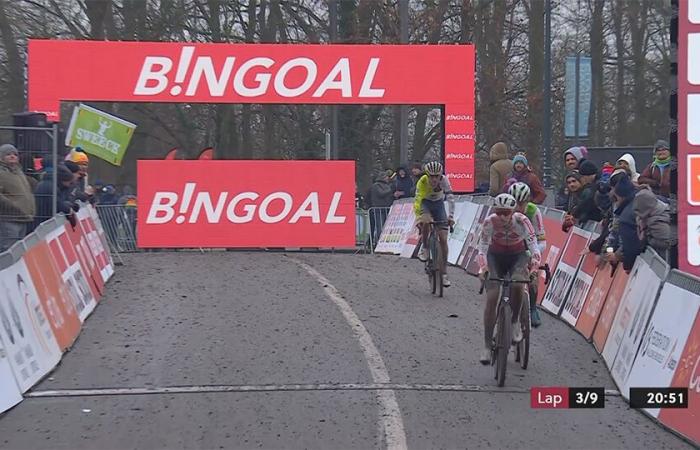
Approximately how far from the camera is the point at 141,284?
15.6 metres

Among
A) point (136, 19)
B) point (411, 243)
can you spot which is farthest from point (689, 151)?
point (136, 19)

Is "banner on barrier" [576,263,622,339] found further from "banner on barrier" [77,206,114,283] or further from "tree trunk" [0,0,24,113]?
"tree trunk" [0,0,24,113]

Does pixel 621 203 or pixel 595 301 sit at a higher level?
pixel 621 203

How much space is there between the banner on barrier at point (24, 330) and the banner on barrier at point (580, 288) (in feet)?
20.3

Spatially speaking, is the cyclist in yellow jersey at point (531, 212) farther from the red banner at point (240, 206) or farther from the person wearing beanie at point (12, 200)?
the red banner at point (240, 206)

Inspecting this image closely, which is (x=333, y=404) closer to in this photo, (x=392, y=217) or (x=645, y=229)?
(x=645, y=229)

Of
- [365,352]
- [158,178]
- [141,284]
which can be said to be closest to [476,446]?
[365,352]

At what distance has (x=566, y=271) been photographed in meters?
13.7

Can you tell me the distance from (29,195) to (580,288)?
7071mm

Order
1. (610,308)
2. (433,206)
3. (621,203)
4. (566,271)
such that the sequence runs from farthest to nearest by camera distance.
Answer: (433,206) < (566,271) < (621,203) < (610,308)

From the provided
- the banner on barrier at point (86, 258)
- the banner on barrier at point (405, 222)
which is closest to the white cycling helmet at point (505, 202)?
the banner on barrier at point (86, 258)

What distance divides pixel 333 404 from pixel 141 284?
26.0 ft

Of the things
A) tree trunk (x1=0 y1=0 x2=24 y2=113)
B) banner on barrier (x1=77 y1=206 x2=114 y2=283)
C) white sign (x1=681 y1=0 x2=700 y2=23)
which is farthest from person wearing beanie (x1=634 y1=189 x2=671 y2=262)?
tree trunk (x1=0 y1=0 x2=24 y2=113)

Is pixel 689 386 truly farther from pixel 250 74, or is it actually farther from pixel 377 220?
pixel 377 220
